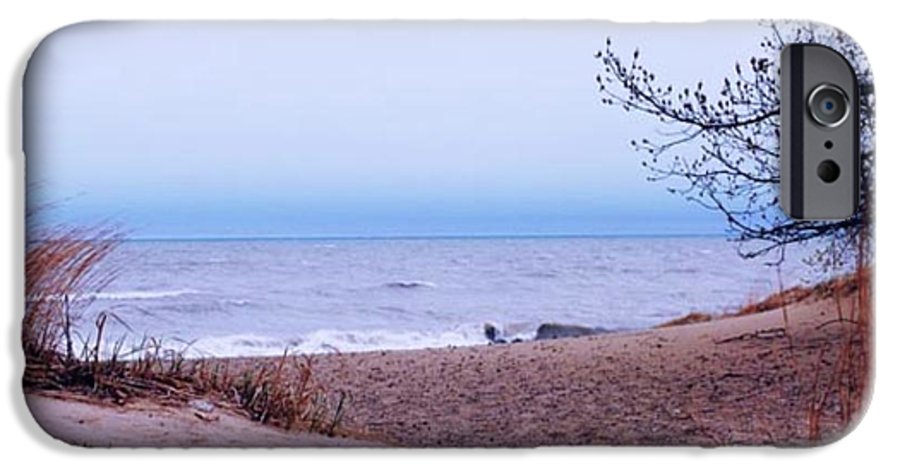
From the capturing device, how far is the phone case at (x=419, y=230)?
1401 millimetres

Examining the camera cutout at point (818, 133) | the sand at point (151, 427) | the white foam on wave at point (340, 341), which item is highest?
the camera cutout at point (818, 133)

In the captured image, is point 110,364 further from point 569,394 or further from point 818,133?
point 818,133

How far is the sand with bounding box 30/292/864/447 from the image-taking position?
141 cm

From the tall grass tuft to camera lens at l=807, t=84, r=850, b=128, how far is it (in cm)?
53

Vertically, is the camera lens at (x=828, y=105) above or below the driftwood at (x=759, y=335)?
above

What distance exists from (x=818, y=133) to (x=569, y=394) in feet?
1.13

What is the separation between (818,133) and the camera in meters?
1.43

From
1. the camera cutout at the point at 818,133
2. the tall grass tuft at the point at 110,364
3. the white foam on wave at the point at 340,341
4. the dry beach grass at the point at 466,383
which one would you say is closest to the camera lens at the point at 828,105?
the camera cutout at the point at 818,133

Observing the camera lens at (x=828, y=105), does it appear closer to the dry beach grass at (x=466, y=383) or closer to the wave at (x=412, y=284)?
the dry beach grass at (x=466, y=383)

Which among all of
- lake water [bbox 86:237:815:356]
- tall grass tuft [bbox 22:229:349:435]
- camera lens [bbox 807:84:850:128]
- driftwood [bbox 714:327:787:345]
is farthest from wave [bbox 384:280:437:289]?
camera lens [bbox 807:84:850:128]

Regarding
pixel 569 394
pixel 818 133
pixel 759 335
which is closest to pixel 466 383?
pixel 569 394

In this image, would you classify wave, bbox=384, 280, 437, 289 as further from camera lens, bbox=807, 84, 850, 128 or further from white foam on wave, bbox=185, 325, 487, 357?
camera lens, bbox=807, 84, 850, 128

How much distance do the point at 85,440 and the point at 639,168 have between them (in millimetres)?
590

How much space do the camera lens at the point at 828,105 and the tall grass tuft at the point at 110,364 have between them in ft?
1.72
